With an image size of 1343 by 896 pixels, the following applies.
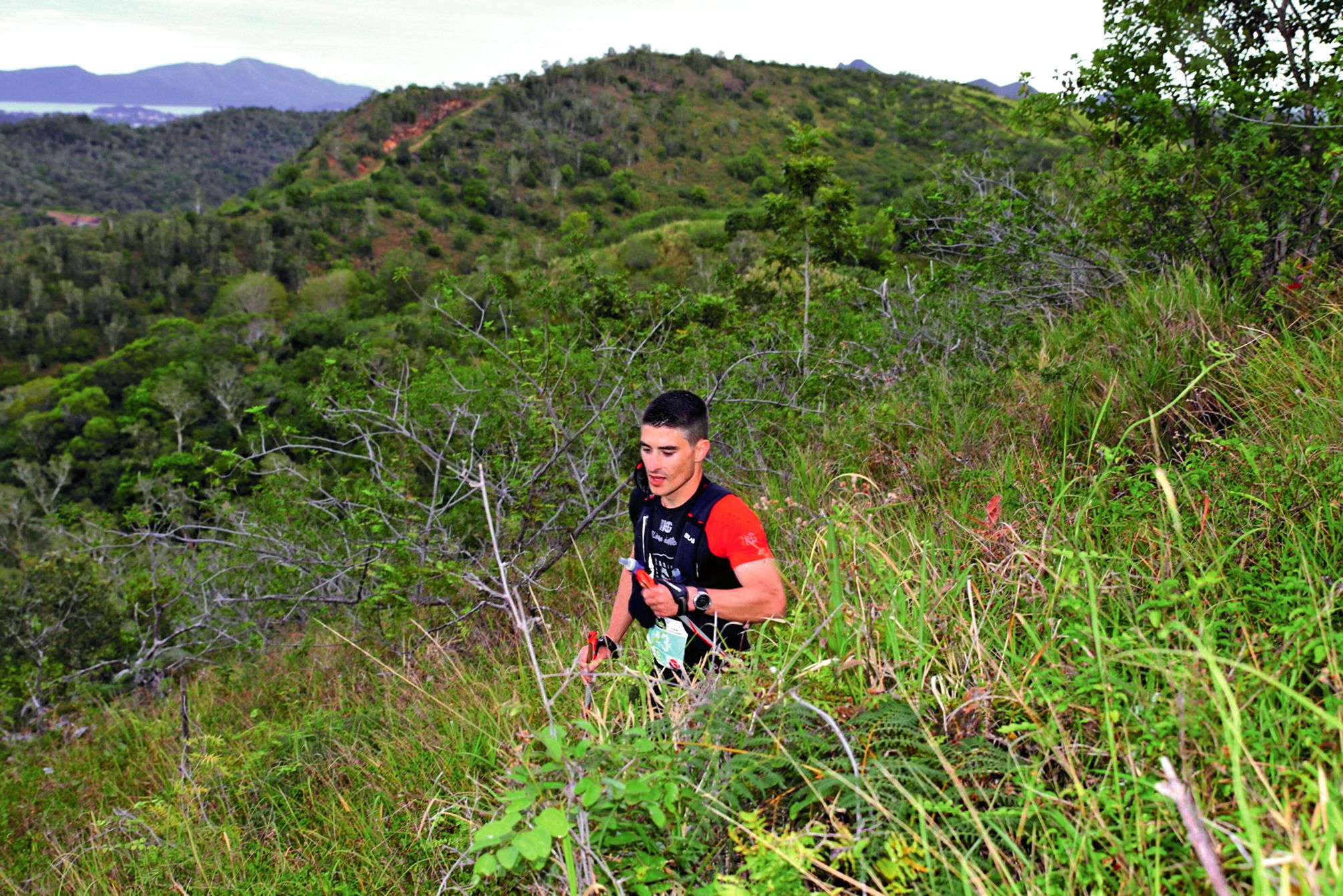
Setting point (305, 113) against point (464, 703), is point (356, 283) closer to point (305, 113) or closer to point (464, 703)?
point (464, 703)

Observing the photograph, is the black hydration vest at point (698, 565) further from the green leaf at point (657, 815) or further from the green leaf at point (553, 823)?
the green leaf at point (553, 823)

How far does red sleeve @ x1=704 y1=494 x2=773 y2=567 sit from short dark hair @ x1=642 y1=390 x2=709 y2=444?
0.78 ft

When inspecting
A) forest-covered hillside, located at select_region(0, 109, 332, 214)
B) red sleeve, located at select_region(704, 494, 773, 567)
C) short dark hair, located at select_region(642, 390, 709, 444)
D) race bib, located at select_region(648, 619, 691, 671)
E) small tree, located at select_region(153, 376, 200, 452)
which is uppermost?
forest-covered hillside, located at select_region(0, 109, 332, 214)

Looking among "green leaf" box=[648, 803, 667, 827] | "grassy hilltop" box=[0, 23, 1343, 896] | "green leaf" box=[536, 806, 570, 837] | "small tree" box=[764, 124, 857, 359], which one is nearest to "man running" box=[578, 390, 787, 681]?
"grassy hilltop" box=[0, 23, 1343, 896]

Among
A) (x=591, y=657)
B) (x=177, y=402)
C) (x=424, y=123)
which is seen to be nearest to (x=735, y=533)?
(x=591, y=657)

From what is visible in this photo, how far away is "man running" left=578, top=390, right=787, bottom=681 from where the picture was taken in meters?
2.20

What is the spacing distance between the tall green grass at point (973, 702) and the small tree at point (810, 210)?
188 inches

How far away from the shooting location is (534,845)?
1.15 meters

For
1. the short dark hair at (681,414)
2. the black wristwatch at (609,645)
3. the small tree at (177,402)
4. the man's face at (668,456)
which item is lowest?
the small tree at (177,402)

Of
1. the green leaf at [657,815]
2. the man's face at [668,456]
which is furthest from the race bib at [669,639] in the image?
the green leaf at [657,815]

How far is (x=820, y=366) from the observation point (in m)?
6.41

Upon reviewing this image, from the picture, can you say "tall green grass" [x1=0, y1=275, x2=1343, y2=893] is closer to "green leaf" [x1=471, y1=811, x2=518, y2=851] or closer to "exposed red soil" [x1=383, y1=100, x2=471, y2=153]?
"green leaf" [x1=471, y1=811, x2=518, y2=851]

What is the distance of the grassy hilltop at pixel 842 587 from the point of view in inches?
51.8

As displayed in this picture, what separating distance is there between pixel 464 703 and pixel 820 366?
4.34 metres
